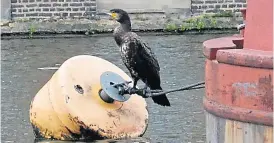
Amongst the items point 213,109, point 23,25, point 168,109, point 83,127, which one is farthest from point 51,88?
point 23,25

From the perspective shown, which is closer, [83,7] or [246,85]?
[246,85]

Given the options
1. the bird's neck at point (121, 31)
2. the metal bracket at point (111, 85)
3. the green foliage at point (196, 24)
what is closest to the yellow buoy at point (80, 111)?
the metal bracket at point (111, 85)

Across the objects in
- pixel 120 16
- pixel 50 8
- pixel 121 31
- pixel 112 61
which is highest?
pixel 120 16

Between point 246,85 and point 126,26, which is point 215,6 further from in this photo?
point 246,85

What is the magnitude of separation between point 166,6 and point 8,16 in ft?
10.2

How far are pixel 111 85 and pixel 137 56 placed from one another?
371 millimetres

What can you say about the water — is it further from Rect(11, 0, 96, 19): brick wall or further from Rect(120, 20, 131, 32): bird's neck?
Rect(11, 0, 96, 19): brick wall

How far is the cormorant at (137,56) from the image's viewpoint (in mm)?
8195

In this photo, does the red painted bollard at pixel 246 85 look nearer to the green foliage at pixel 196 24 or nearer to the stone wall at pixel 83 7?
the green foliage at pixel 196 24

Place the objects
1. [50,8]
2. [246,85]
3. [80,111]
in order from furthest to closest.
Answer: [50,8]
[80,111]
[246,85]

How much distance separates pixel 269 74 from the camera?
Answer: 4.69 m

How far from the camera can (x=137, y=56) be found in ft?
27.0

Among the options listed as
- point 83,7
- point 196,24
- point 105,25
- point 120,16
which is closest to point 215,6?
point 196,24

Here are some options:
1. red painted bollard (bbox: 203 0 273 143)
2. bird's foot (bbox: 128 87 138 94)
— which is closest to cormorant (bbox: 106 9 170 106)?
bird's foot (bbox: 128 87 138 94)
